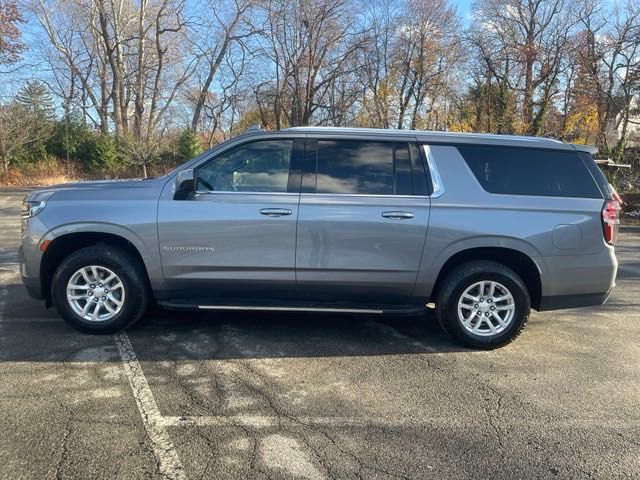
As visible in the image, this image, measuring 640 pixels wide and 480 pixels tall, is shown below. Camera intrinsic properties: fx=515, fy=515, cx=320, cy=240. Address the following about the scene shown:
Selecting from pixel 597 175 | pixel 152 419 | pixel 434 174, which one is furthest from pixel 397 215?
pixel 152 419

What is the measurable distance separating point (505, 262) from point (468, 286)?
489mm

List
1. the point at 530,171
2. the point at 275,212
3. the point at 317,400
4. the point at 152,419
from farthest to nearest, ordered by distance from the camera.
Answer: the point at 530,171 < the point at 275,212 < the point at 317,400 < the point at 152,419

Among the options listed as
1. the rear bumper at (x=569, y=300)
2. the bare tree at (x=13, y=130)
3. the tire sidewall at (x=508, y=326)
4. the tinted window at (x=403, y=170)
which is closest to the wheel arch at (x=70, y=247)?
the tinted window at (x=403, y=170)

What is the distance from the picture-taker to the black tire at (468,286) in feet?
15.4

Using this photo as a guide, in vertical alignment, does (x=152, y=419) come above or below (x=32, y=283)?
below

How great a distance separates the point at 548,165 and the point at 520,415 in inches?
94.6

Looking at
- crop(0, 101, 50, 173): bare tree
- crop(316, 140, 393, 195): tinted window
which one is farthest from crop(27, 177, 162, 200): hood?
crop(0, 101, 50, 173): bare tree

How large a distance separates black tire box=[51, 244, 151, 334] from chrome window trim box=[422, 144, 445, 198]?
111 inches

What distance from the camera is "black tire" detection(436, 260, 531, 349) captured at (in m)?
4.68

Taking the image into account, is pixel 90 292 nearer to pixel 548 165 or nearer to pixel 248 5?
pixel 548 165

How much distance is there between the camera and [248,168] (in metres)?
4.77

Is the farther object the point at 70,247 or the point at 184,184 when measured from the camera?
the point at 70,247

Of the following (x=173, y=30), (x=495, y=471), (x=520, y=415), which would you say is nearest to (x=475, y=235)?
(x=520, y=415)

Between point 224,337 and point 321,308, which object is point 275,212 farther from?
point 224,337
